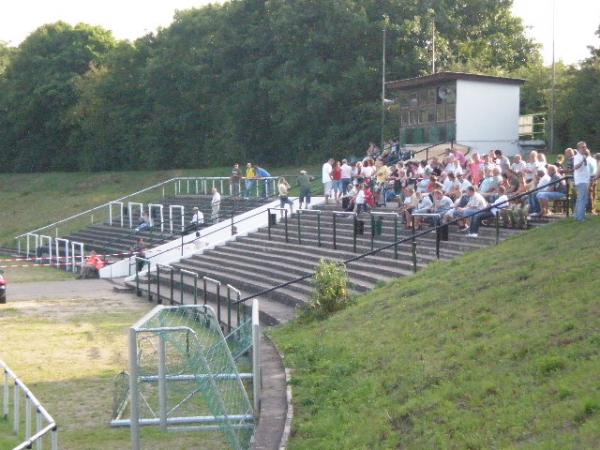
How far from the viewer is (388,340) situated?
Result: 44.2ft

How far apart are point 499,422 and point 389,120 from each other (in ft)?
132

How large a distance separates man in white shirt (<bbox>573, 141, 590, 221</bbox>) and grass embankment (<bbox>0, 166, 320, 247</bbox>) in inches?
1162

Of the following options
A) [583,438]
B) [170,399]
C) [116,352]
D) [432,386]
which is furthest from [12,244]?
[583,438]

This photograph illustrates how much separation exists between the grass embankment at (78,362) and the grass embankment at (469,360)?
2.03m

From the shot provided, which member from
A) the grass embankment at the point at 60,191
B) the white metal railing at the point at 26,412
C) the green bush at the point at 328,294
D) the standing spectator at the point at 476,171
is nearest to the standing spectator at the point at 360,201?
the standing spectator at the point at 476,171

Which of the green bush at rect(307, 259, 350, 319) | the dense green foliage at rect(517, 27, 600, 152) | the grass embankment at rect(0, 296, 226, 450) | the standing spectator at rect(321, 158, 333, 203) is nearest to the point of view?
the grass embankment at rect(0, 296, 226, 450)

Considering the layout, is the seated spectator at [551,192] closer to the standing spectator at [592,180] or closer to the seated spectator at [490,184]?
the standing spectator at [592,180]

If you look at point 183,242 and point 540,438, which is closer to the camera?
point 540,438

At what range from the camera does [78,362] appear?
17391 millimetres

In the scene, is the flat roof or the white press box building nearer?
the flat roof

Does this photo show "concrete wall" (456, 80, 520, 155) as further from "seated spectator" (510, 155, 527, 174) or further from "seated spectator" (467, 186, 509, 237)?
"seated spectator" (467, 186, 509, 237)

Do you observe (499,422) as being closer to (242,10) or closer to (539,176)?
(539,176)

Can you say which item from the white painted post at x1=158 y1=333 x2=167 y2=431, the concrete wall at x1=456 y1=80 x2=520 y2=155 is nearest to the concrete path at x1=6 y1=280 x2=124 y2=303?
the concrete wall at x1=456 y1=80 x2=520 y2=155

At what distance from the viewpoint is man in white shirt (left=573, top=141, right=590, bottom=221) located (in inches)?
692
